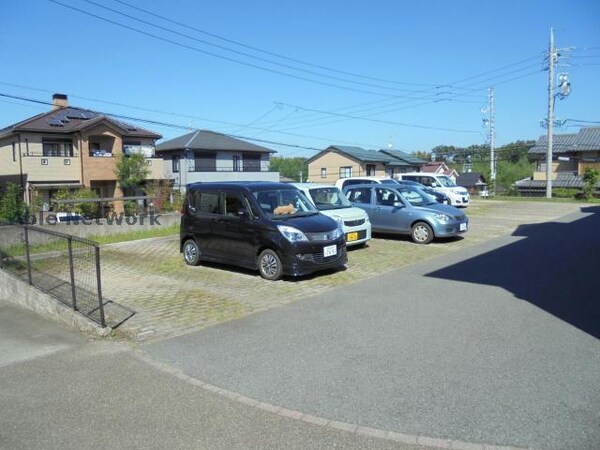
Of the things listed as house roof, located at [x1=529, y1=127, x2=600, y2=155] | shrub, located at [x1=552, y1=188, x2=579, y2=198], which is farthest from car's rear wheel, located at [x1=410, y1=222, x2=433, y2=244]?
house roof, located at [x1=529, y1=127, x2=600, y2=155]

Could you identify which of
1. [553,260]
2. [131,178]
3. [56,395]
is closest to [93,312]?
[56,395]

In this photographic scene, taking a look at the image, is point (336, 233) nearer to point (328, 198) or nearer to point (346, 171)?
point (328, 198)

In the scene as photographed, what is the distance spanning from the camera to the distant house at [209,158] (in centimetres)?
4031

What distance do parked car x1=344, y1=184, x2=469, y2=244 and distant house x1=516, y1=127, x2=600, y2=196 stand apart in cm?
3009

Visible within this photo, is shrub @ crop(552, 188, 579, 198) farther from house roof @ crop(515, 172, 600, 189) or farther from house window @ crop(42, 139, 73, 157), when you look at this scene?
house window @ crop(42, 139, 73, 157)

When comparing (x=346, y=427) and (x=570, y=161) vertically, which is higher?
(x=570, y=161)

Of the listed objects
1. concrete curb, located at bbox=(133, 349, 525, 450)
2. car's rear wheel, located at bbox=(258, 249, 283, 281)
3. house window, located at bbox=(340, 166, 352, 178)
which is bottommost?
concrete curb, located at bbox=(133, 349, 525, 450)

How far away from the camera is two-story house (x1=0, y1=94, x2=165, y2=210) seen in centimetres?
2903

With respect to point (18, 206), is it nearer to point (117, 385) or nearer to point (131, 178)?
point (117, 385)

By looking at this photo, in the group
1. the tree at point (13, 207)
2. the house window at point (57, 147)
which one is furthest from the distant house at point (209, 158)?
the tree at point (13, 207)

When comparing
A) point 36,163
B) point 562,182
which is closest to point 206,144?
point 36,163

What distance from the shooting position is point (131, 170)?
3159 centimetres

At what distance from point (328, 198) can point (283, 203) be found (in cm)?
300

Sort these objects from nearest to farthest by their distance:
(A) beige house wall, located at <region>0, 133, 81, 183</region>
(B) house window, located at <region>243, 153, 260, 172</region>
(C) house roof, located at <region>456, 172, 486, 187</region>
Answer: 1. (A) beige house wall, located at <region>0, 133, 81, 183</region>
2. (B) house window, located at <region>243, 153, 260, 172</region>
3. (C) house roof, located at <region>456, 172, 486, 187</region>
